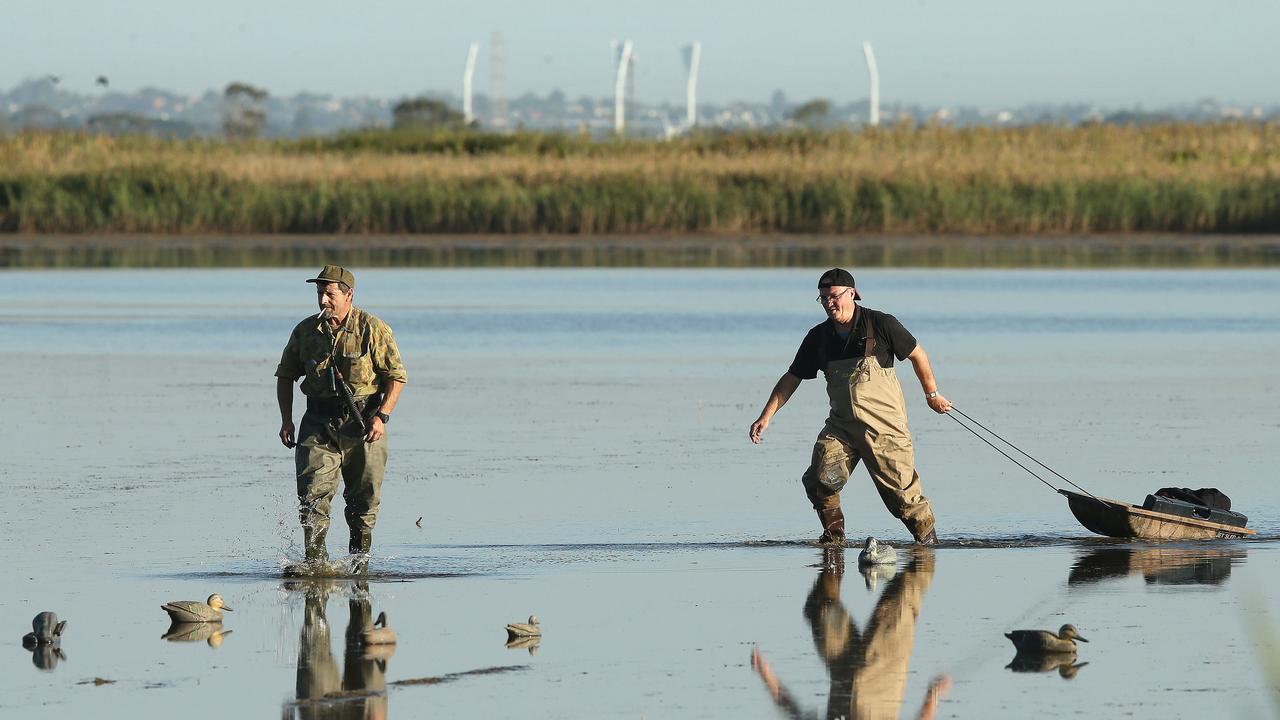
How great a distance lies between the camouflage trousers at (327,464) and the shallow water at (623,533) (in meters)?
0.34

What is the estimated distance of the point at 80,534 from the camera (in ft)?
35.8

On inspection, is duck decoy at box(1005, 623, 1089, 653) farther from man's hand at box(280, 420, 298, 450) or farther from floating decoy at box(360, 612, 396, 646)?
man's hand at box(280, 420, 298, 450)

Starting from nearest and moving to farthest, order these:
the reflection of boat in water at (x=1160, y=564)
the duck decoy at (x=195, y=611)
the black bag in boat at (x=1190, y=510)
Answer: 1. the duck decoy at (x=195, y=611)
2. the reflection of boat in water at (x=1160, y=564)
3. the black bag in boat at (x=1190, y=510)

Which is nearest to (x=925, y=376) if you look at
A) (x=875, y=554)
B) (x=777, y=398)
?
(x=777, y=398)

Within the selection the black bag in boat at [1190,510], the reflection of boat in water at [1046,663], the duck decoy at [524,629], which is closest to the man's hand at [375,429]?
the duck decoy at [524,629]

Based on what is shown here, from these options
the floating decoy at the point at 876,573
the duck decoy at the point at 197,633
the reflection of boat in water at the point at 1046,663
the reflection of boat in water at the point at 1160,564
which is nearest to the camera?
the reflection of boat in water at the point at 1046,663

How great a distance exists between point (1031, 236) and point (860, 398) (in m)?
32.2

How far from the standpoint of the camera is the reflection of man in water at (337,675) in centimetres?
731

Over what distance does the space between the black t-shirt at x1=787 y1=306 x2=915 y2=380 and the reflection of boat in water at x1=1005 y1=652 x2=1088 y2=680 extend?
2.68 m

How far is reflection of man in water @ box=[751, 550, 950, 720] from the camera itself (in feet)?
24.1

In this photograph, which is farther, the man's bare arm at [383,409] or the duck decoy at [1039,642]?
the man's bare arm at [383,409]

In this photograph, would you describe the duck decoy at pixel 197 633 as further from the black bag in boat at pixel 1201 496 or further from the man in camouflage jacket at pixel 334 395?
the black bag in boat at pixel 1201 496

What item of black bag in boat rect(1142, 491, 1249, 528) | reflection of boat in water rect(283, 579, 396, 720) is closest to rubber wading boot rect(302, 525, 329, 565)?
reflection of boat in water rect(283, 579, 396, 720)

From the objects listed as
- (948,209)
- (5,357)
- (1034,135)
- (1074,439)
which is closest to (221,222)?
(948,209)
